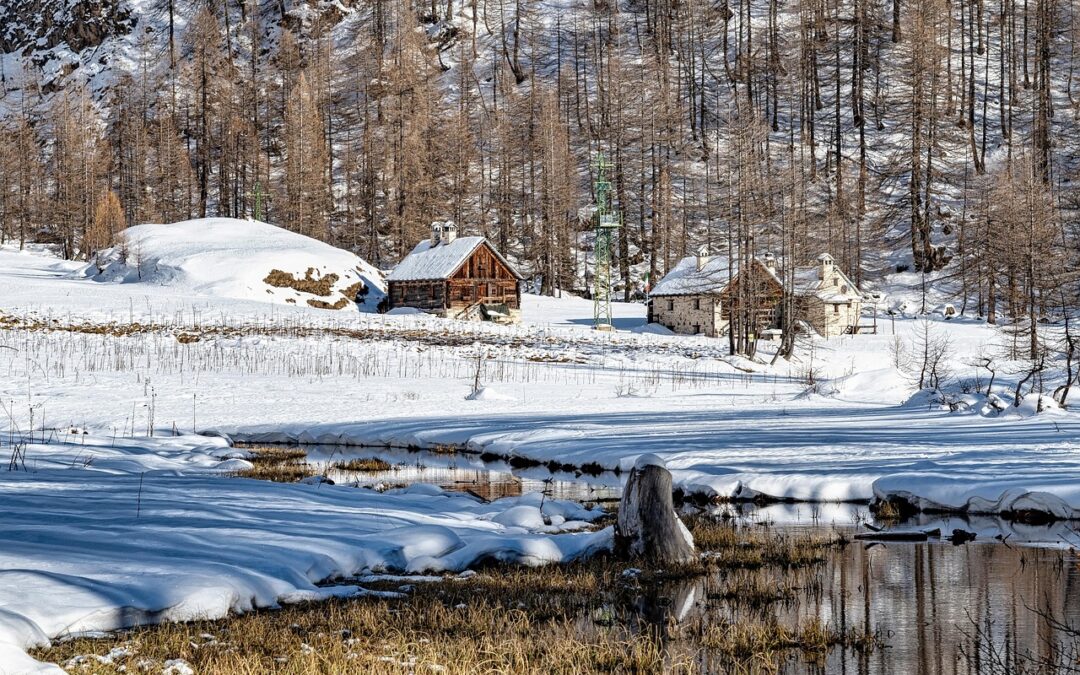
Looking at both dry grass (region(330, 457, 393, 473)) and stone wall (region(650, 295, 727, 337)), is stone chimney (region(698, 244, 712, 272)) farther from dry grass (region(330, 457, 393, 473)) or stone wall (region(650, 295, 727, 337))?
dry grass (region(330, 457, 393, 473))

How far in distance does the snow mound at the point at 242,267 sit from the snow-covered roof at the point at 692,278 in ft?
52.1

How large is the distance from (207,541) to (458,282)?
4639 cm

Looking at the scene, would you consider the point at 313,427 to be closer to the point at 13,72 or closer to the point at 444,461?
the point at 444,461

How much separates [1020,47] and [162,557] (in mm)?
90424

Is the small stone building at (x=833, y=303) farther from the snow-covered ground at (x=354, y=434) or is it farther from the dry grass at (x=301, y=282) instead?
the dry grass at (x=301, y=282)

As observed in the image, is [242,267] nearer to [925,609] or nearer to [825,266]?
[825,266]

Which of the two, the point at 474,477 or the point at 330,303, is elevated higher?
the point at 330,303

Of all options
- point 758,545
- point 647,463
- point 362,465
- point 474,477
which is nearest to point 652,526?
point 647,463

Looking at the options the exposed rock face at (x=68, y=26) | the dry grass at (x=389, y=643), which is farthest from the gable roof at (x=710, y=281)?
the exposed rock face at (x=68, y=26)

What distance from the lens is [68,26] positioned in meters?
107

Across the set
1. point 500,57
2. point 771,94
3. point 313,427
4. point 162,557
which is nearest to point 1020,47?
point 771,94

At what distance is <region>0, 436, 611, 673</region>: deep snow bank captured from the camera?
6734 mm

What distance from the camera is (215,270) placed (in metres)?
49.9

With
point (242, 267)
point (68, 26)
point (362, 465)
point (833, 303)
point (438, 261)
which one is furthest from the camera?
point (68, 26)
